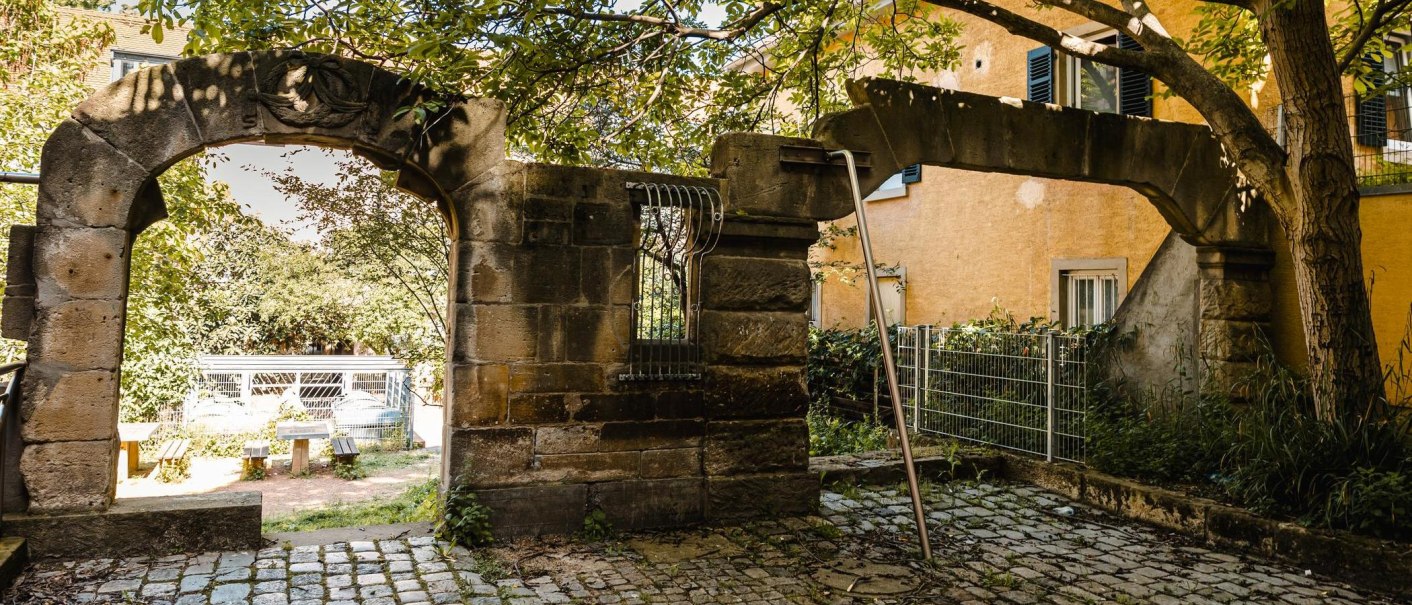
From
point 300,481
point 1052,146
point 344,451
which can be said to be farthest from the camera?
point 344,451

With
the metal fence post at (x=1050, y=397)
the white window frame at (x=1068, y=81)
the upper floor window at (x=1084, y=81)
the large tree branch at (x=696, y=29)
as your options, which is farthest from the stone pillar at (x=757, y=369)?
the white window frame at (x=1068, y=81)

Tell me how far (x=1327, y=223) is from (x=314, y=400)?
15977 millimetres

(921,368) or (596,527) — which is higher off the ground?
(921,368)

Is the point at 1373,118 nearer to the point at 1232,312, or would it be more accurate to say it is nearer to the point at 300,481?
the point at 1232,312

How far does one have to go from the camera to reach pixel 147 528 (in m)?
4.77

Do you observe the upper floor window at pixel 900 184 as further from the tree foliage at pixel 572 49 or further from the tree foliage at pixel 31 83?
the tree foliage at pixel 31 83

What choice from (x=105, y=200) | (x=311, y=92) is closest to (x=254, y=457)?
(x=105, y=200)

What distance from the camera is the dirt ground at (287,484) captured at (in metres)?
11.2

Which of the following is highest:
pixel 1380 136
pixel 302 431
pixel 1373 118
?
pixel 1373 118

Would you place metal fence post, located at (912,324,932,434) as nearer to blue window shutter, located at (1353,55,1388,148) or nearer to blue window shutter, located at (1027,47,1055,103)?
blue window shutter, located at (1027,47,1055,103)

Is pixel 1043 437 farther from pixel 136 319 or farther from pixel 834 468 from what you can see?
pixel 136 319

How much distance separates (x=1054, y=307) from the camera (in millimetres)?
10172

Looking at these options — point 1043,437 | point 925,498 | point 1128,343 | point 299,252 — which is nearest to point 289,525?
point 925,498

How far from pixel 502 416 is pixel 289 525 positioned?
503 cm
